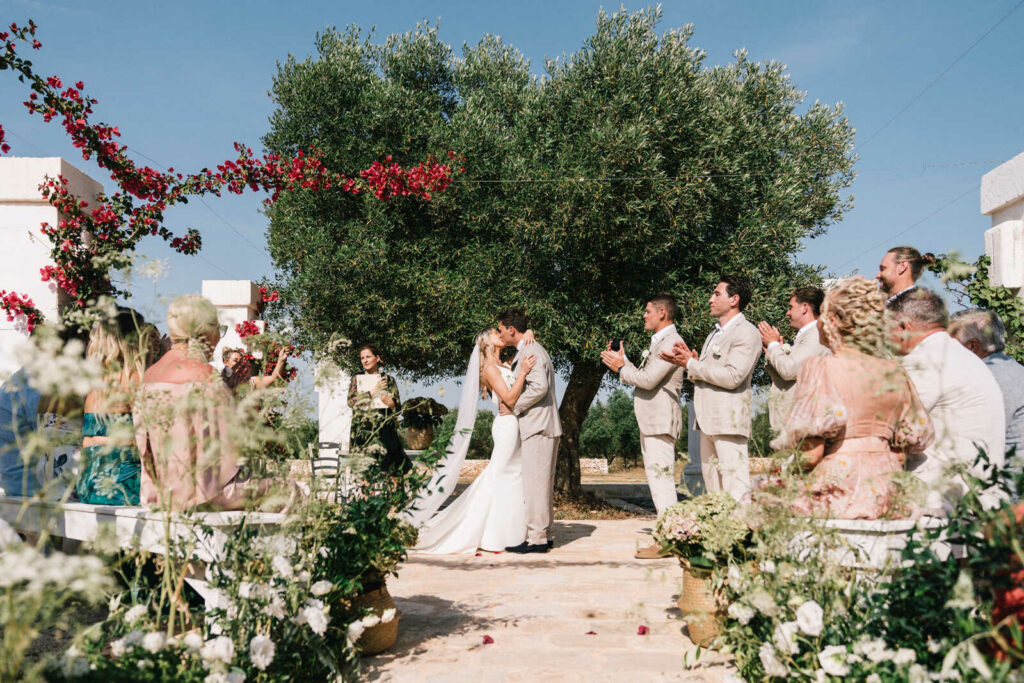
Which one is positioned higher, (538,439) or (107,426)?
(107,426)

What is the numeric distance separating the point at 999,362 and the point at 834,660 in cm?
260

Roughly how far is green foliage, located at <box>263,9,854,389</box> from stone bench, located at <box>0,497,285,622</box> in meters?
4.95

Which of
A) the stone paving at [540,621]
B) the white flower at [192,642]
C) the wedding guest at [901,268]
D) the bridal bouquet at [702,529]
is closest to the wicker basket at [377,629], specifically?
Result: the stone paving at [540,621]

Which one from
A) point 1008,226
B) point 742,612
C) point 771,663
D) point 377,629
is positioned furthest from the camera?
point 1008,226

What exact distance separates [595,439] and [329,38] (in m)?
11.7

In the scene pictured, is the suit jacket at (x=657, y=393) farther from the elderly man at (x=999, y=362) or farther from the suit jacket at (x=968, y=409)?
the suit jacket at (x=968, y=409)

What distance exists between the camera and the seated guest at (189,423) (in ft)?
8.32

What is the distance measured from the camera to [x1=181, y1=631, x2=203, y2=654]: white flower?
8.18 feet

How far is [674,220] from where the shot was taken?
8047 millimetres

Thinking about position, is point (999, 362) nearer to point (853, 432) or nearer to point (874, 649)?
point (853, 432)

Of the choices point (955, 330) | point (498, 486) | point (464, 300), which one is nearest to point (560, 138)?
point (464, 300)

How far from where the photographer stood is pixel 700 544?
376 centimetres

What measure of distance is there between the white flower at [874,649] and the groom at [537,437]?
14.1ft

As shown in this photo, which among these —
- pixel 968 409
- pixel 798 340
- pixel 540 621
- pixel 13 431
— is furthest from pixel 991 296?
pixel 13 431
